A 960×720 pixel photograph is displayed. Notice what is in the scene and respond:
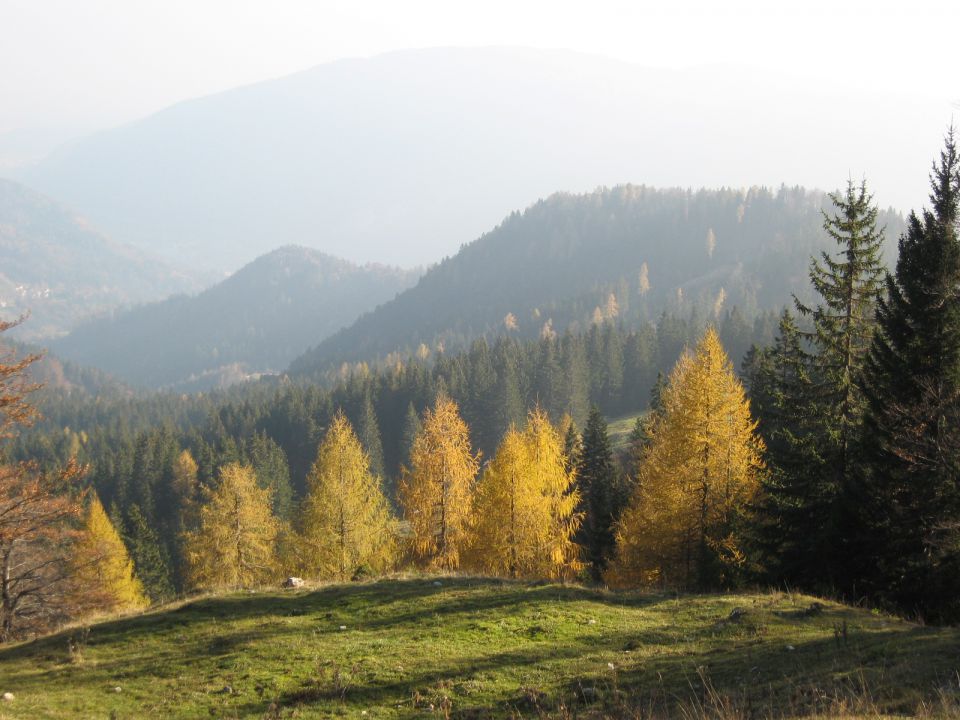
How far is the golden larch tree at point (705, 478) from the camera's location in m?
26.5

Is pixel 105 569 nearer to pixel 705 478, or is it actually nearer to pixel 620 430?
pixel 705 478

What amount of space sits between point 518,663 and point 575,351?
4243 inches

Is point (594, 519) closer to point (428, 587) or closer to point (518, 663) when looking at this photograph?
point (428, 587)

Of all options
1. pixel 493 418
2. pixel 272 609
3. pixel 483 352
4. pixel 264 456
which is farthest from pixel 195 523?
pixel 272 609

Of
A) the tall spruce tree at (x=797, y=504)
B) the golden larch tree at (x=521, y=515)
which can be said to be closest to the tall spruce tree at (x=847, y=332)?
the tall spruce tree at (x=797, y=504)

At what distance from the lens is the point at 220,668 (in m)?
15.0

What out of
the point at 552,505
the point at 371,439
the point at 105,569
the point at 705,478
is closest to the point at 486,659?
the point at 705,478

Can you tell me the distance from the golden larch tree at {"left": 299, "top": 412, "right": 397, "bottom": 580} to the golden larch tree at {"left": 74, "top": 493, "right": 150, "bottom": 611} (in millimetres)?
18600

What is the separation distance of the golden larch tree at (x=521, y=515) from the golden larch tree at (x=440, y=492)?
5.41 feet

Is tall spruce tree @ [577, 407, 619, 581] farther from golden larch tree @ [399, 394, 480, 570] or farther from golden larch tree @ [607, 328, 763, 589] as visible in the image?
golden larch tree @ [607, 328, 763, 589]

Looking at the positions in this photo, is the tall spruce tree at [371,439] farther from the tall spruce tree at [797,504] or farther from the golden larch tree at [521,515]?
the tall spruce tree at [797,504]

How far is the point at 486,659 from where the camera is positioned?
14.5 metres

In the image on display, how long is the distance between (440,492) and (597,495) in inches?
543

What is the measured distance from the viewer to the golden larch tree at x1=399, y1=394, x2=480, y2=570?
37625 mm
